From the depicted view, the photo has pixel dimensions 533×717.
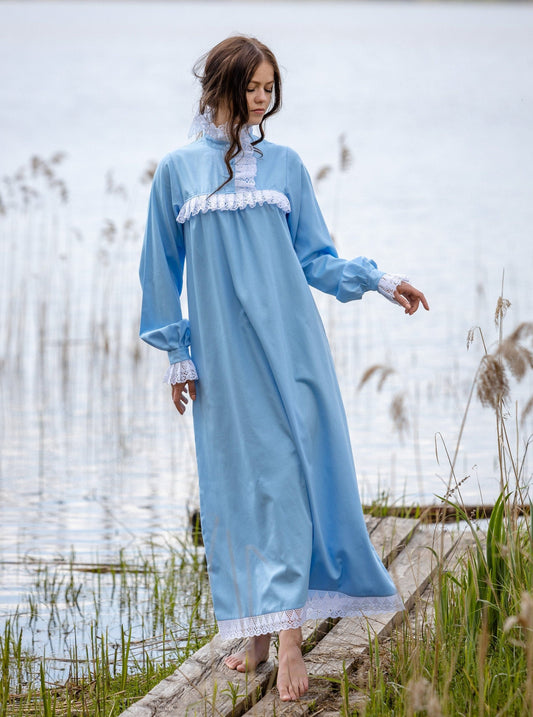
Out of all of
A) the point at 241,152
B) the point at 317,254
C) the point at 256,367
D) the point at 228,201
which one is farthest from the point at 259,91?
the point at 256,367

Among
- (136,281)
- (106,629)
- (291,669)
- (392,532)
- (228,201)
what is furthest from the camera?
(136,281)

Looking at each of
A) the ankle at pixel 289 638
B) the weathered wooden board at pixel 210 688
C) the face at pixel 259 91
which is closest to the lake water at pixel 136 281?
the face at pixel 259 91

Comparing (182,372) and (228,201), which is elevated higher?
(228,201)

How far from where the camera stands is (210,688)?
113 inches

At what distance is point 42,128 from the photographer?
783 inches

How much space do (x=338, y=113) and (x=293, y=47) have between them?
734 inches

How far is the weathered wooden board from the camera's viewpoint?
2.75 metres

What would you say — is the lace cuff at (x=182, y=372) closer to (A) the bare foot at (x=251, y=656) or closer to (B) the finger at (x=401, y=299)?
(B) the finger at (x=401, y=299)

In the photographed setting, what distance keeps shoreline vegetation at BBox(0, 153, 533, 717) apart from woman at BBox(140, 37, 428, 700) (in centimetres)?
19

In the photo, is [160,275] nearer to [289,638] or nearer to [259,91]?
[259,91]

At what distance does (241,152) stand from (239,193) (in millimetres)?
134

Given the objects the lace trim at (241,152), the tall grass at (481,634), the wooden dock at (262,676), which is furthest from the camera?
the lace trim at (241,152)

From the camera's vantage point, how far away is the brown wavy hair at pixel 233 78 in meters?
2.90

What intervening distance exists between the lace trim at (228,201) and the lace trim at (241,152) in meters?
0.03
